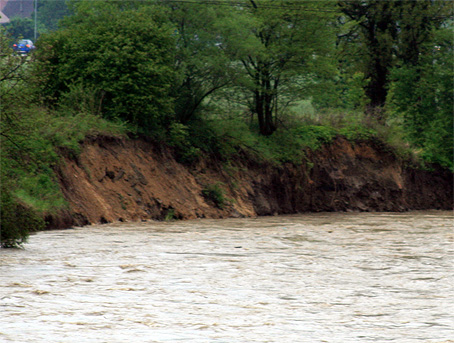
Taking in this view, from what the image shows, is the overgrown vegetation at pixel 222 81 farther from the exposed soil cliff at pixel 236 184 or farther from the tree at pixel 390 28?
the exposed soil cliff at pixel 236 184

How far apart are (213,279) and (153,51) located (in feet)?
57.6

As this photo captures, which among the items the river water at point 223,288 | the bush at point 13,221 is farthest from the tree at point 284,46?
the bush at point 13,221

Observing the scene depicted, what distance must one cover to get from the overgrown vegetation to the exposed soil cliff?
0.55 metres

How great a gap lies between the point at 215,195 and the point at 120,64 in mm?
6534

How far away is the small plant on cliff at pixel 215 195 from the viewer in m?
32.6

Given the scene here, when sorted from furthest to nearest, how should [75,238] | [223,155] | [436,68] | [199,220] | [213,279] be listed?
1. [436,68]
2. [223,155]
3. [199,220]
4. [75,238]
5. [213,279]

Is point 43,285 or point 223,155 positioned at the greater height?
point 223,155

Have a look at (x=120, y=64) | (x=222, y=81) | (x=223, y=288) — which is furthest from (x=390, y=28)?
(x=223, y=288)

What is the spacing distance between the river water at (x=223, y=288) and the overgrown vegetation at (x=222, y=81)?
306cm

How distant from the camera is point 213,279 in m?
14.3

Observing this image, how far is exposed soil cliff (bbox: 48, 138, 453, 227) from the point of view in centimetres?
2728

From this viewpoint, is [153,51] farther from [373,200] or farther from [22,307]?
[22,307]

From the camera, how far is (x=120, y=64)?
2984 cm

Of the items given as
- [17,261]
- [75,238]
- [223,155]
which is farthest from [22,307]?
[223,155]
